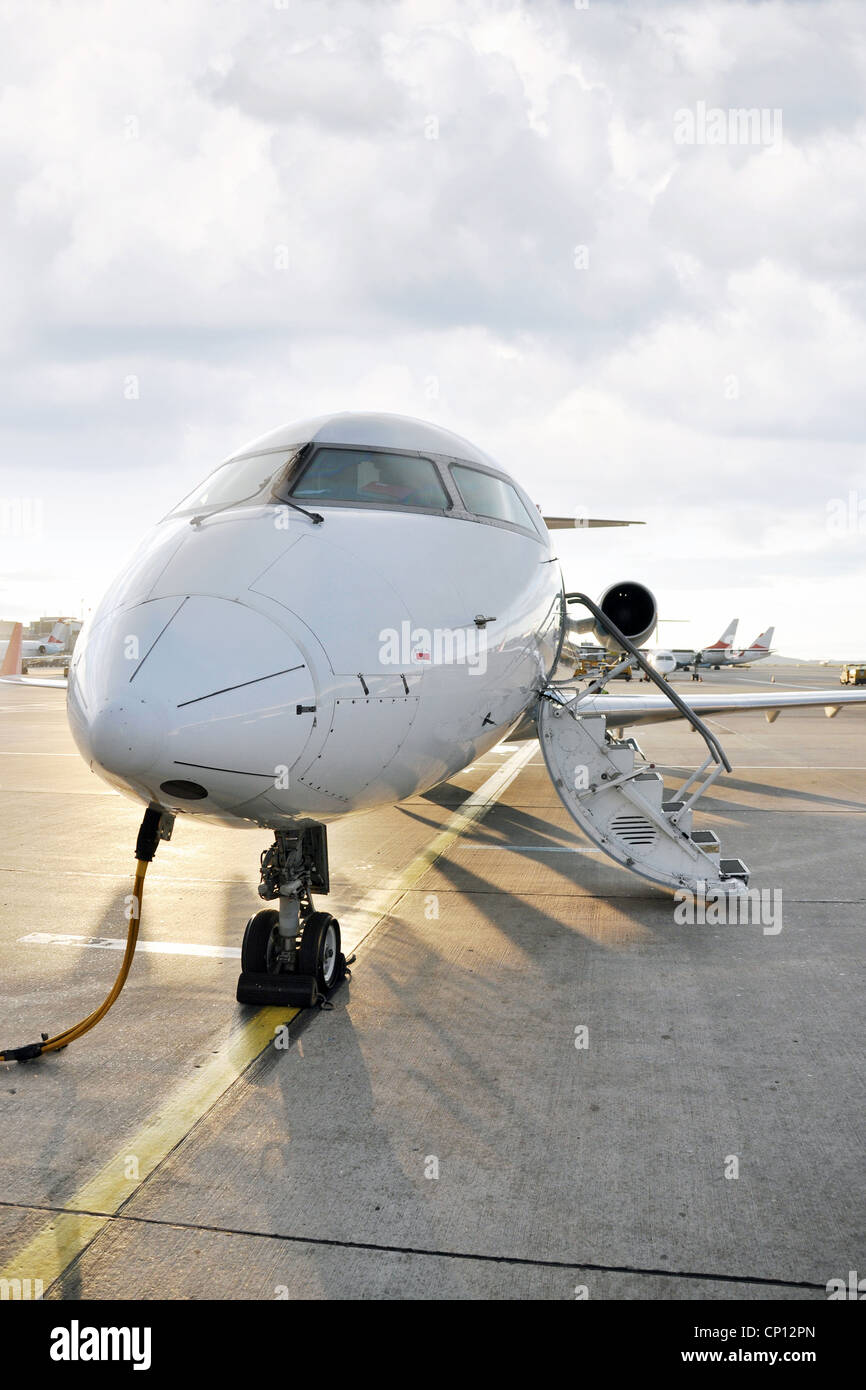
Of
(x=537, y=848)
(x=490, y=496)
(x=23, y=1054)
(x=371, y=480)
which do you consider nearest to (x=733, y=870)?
(x=537, y=848)

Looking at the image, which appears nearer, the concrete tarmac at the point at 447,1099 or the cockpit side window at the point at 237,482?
the concrete tarmac at the point at 447,1099

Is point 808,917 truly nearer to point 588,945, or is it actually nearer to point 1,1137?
point 588,945

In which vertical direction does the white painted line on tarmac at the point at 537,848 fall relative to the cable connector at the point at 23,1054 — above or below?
below

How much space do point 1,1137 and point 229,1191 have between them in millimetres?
1213

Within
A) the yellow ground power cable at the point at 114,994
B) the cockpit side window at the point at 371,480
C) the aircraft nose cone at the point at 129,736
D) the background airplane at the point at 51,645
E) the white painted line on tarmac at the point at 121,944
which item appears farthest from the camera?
the background airplane at the point at 51,645

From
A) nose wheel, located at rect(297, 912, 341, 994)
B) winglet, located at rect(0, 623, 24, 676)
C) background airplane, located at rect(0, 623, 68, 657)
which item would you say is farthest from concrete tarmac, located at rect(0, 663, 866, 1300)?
background airplane, located at rect(0, 623, 68, 657)

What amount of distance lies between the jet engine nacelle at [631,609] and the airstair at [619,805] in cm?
285

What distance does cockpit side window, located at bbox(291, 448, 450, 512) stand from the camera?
5.50m

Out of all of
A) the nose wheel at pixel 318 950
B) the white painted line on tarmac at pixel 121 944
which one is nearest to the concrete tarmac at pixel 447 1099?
the white painted line on tarmac at pixel 121 944

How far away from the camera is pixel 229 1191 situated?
12.8 ft

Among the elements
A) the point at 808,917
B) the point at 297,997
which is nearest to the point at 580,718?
the point at 808,917

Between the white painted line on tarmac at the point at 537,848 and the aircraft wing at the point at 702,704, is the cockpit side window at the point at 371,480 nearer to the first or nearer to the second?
the white painted line on tarmac at the point at 537,848

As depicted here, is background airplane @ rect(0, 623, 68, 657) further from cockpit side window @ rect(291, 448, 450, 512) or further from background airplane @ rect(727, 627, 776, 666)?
cockpit side window @ rect(291, 448, 450, 512)

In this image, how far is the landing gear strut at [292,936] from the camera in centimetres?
581
